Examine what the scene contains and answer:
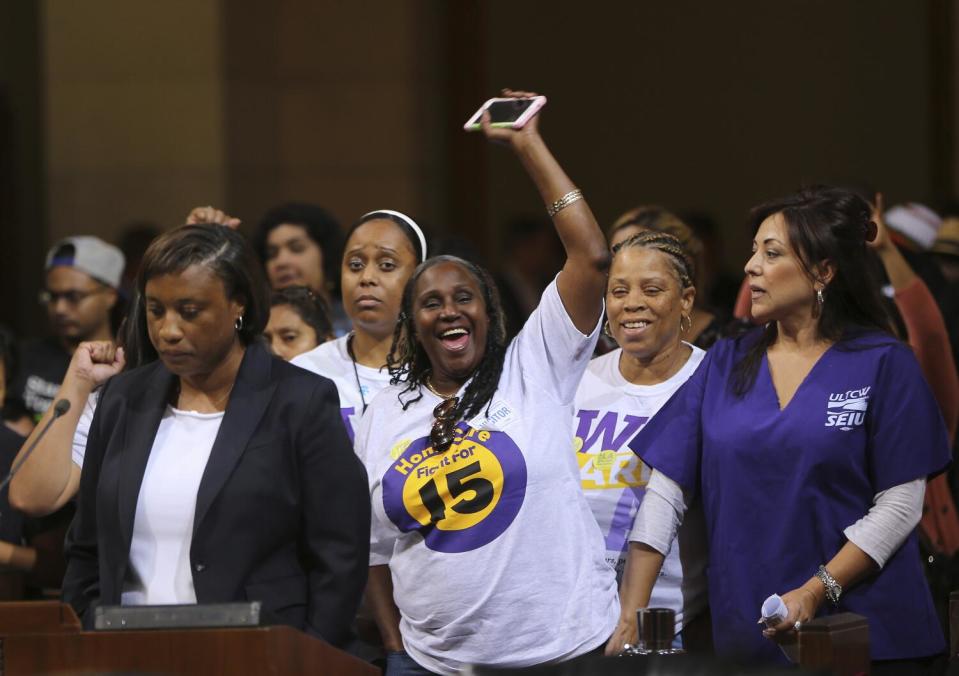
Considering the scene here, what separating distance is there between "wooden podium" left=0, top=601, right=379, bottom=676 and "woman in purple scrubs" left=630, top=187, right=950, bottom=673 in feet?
3.97

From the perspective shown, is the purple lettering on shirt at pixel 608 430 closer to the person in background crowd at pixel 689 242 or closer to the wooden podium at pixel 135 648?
the person in background crowd at pixel 689 242

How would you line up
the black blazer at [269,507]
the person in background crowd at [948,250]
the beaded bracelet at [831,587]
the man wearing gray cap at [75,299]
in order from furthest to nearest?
the person in background crowd at [948,250] < the man wearing gray cap at [75,299] < the beaded bracelet at [831,587] < the black blazer at [269,507]

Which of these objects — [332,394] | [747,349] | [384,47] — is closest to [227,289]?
[332,394]

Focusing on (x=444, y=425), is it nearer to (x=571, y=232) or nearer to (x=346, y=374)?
(x=571, y=232)

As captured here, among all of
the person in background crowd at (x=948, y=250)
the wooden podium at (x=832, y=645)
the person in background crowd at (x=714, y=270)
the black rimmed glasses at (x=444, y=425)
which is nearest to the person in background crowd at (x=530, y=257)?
the person in background crowd at (x=714, y=270)

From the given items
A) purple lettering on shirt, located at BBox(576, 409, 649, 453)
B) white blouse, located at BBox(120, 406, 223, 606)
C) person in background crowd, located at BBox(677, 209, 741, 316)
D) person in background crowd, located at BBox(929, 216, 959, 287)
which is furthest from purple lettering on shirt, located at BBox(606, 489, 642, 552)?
person in background crowd, located at BBox(677, 209, 741, 316)

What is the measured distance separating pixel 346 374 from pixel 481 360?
2.24 feet

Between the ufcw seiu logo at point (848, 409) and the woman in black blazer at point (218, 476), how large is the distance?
1.04 meters

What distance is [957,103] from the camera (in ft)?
27.2

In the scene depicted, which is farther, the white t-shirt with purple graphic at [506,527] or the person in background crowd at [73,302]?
the person in background crowd at [73,302]

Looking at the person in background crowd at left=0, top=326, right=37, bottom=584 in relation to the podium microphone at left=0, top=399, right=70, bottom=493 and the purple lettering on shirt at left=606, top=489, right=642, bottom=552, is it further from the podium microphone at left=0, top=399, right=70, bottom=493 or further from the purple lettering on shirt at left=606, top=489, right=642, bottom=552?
the purple lettering on shirt at left=606, top=489, right=642, bottom=552

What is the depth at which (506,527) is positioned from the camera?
3438 millimetres

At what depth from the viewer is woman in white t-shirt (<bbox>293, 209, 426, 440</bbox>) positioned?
13.9 ft

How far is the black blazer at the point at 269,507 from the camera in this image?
10.2 feet
